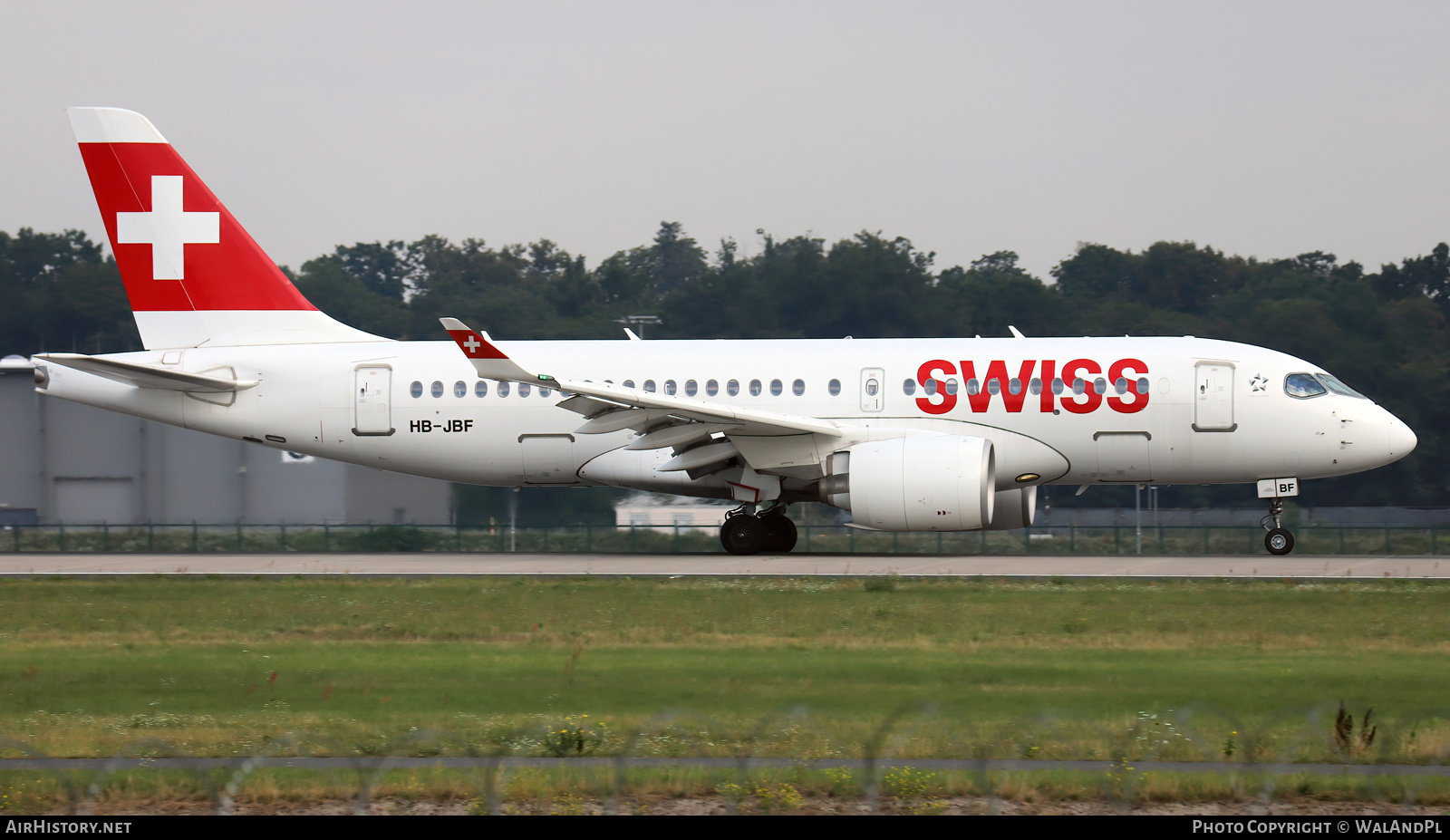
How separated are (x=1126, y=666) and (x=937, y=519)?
1067 centimetres

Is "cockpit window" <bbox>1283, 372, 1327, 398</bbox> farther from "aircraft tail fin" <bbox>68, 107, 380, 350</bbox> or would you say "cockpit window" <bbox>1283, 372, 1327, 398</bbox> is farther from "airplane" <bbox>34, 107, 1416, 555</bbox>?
"aircraft tail fin" <bbox>68, 107, 380, 350</bbox>

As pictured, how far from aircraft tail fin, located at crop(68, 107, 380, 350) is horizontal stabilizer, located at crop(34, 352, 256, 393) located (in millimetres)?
1083

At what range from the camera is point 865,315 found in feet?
219

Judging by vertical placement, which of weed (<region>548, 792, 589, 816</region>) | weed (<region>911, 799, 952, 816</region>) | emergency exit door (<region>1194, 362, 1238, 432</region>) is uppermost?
emergency exit door (<region>1194, 362, 1238, 432</region>)

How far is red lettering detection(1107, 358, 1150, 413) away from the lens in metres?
26.8

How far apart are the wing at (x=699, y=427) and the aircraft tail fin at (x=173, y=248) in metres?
7.36

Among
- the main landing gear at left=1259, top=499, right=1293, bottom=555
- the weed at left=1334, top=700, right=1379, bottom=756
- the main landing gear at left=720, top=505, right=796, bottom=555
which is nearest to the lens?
the weed at left=1334, top=700, right=1379, bottom=756

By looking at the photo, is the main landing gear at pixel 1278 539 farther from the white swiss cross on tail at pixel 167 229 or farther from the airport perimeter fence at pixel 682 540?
the white swiss cross on tail at pixel 167 229

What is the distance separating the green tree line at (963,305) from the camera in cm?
5884

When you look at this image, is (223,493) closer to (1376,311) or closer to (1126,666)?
(1126,666)

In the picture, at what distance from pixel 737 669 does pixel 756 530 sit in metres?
13.6

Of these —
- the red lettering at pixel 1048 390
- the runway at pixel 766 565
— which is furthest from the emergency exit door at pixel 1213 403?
the red lettering at pixel 1048 390

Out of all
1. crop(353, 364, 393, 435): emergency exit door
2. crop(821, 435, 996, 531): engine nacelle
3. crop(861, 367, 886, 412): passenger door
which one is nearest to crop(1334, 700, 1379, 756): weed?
crop(821, 435, 996, 531): engine nacelle
